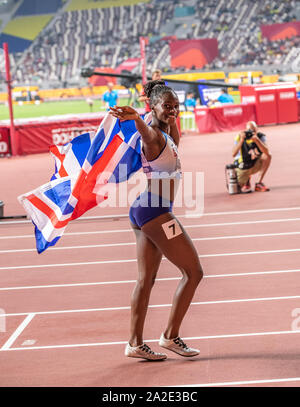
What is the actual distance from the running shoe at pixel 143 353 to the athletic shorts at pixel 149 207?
0.98m

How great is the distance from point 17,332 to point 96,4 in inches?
2991

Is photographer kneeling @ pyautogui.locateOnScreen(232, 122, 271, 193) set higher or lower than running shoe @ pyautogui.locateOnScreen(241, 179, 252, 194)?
higher

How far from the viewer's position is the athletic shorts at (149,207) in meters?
5.09

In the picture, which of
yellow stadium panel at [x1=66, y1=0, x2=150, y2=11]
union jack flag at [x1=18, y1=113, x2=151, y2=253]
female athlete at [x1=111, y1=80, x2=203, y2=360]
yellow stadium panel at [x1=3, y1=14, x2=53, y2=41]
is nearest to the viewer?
female athlete at [x1=111, y1=80, x2=203, y2=360]

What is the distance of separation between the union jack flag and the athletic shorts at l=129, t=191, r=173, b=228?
86cm

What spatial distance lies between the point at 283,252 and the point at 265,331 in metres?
2.93

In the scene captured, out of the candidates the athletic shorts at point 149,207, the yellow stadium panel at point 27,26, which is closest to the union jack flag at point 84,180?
the athletic shorts at point 149,207

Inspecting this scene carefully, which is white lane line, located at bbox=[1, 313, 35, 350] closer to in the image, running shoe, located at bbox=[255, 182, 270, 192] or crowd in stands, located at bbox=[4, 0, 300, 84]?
running shoe, located at bbox=[255, 182, 270, 192]

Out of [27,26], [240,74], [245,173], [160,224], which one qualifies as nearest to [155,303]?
[160,224]

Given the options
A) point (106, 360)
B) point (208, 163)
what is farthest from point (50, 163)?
point (106, 360)

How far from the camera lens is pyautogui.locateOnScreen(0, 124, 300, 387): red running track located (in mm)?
5098

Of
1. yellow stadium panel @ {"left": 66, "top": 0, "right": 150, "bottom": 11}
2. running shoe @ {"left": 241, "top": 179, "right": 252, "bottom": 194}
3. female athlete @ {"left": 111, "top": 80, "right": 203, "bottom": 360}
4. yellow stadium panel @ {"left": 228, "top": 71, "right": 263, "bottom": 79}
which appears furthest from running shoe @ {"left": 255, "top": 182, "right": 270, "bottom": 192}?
yellow stadium panel @ {"left": 66, "top": 0, "right": 150, "bottom": 11}

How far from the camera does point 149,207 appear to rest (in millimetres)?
5098
